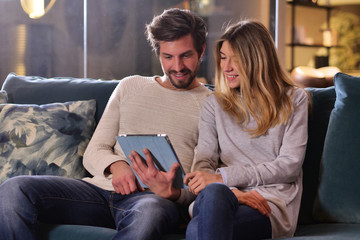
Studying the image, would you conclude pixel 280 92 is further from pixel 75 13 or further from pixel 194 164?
pixel 75 13

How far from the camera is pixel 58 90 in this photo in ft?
7.52

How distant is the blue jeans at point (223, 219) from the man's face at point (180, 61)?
0.65 metres

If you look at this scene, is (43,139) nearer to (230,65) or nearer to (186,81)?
(186,81)

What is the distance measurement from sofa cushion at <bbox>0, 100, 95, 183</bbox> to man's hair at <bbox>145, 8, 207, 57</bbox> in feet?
1.46

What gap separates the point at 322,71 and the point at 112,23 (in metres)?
2.12

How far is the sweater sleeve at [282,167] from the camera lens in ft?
5.30

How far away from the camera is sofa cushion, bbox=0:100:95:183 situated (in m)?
2.00

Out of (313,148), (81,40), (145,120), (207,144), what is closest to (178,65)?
(145,120)

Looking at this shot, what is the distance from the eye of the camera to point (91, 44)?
4184 mm

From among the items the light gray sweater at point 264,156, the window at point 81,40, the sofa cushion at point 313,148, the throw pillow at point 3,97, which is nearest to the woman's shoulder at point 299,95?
the light gray sweater at point 264,156

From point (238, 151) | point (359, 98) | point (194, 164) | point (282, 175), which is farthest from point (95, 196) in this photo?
point (359, 98)

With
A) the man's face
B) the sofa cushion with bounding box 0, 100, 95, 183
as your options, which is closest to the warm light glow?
the sofa cushion with bounding box 0, 100, 95, 183

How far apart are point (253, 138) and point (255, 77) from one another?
0.71 feet

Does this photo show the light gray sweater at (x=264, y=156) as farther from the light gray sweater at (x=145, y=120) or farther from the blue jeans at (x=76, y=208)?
the blue jeans at (x=76, y=208)
